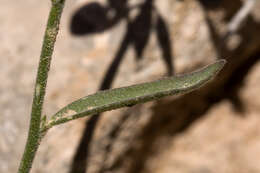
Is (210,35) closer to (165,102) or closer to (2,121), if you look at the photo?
(165,102)

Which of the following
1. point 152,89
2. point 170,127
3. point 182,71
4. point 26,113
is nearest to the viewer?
point 152,89

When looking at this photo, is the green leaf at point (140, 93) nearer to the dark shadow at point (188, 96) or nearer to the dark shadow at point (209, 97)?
the dark shadow at point (188, 96)

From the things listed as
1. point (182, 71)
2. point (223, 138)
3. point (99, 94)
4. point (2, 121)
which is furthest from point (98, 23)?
point (223, 138)

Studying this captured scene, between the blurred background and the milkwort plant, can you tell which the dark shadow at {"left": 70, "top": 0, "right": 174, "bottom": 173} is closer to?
the blurred background

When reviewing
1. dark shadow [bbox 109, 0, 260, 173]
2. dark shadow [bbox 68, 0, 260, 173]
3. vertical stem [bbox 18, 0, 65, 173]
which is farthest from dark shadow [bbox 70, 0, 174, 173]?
vertical stem [bbox 18, 0, 65, 173]

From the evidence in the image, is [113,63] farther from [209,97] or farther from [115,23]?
[209,97]
